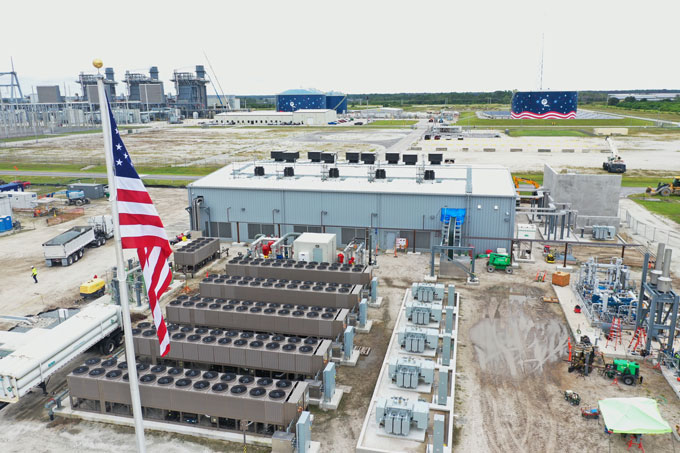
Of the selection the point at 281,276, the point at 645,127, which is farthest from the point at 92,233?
the point at 645,127

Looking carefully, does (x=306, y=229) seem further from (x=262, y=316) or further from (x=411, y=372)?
(x=411, y=372)

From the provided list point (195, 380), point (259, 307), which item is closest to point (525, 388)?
point (259, 307)

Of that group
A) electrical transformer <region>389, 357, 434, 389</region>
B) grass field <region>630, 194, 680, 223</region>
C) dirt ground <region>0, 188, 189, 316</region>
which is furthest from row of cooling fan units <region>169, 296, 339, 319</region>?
grass field <region>630, 194, 680, 223</region>

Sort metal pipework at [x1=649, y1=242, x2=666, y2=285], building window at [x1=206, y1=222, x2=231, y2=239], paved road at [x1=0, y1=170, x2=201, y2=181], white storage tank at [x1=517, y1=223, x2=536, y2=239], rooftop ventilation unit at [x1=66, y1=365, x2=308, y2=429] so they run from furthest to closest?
paved road at [x1=0, y1=170, x2=201, y2=181], building window at [x1=206, y1=222, x2=231, y2=239], white storage tank at [x1=517, y1=223, x2=536, y2=239], metal pipework at [x1=649, y1=242, x2=666, y2=285], rooftop ventilation unit at [x1=66, y1=365, x2=308, y2=429]

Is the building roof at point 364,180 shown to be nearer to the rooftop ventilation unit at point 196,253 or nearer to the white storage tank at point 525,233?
the white storage tank at point 525,233

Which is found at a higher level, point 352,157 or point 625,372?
point 352,157

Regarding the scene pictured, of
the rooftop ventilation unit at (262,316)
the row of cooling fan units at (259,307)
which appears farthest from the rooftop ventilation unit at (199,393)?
the row of cooling fan units at (259,307)

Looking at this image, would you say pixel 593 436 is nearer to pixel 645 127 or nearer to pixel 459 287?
pixel 459 287

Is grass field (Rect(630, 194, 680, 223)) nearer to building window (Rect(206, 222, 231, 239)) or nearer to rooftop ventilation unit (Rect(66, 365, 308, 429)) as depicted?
building window (Rect(206, 222, 231, 239))
